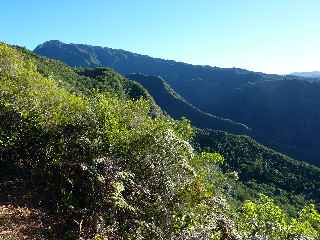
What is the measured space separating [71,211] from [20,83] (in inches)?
223

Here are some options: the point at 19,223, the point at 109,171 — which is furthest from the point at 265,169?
the point at 19,223

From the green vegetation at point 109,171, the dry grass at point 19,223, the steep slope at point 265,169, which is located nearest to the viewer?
the dry grass at point 19,223

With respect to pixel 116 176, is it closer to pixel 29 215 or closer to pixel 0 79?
pixel 29 215

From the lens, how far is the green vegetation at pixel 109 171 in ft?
39.7

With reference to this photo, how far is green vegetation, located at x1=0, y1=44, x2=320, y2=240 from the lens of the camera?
1211 centimetres

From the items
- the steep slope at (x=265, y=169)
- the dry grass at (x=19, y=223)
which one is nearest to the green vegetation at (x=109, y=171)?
the dry grass at (x=19, y=223)

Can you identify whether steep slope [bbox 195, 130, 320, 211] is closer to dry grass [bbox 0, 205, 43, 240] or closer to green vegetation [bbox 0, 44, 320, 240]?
green vegetation [bbox 0, 44, 320, 240]

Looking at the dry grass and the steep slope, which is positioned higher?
the dry grass

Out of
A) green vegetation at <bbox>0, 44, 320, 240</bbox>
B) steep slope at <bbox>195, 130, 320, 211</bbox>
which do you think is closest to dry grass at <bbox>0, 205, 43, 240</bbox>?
green vegetation at <bbox>0, 44, 320, 240</bbox>

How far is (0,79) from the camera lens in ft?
54.3

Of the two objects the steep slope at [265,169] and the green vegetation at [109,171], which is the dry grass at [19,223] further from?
the steep slope at [265,169]

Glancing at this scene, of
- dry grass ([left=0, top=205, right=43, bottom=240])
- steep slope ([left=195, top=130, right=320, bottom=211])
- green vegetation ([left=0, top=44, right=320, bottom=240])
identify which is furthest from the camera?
steep slope ([left=195, top=130, right=320, bottom=211])

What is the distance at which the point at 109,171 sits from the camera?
12.3 meters

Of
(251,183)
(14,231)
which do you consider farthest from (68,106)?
(251,183)
